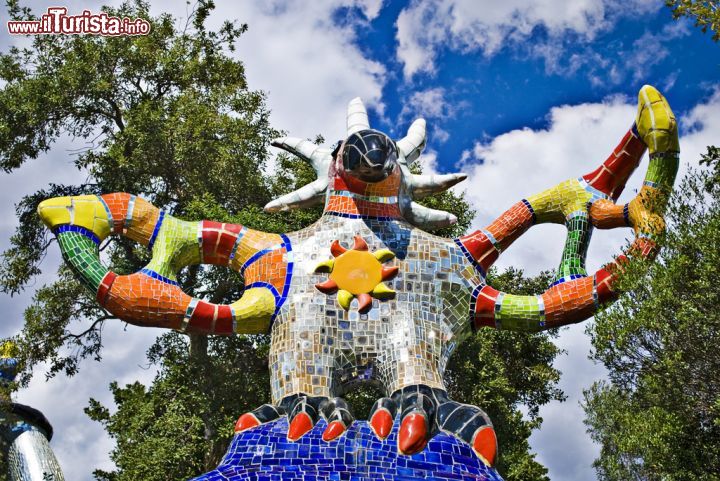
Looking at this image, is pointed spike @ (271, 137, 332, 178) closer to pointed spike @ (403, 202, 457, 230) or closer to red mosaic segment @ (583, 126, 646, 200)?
pointed spike @ (403, 202, 457, 230)

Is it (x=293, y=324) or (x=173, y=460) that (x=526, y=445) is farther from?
(x=293, y=324)

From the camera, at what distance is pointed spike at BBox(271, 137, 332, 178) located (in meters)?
8.43

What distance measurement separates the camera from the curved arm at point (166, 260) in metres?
7.30

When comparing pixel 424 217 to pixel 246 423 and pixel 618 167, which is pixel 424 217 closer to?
pixel 618 167

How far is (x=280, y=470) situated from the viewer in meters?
6.10

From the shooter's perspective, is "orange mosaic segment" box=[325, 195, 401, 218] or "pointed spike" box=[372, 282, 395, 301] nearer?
"pointed spike" box=[372, 282, 395, 301]

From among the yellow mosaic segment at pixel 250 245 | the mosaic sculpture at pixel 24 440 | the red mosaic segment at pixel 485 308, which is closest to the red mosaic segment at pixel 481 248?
the red mosaic segment at pixel 485 308

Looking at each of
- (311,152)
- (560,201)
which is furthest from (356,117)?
(560,201)

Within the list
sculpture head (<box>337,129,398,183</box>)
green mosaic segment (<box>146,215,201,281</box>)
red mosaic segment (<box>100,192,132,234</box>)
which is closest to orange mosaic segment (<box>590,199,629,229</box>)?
sculpture head (<box>337,129,398,183</box>)

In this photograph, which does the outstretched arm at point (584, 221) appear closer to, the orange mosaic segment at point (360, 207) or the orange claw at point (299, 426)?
the orange mosaic segment at point (360, 207)

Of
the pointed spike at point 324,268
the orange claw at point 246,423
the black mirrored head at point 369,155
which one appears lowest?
the orange claw at point 246,423

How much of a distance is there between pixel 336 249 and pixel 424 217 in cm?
114

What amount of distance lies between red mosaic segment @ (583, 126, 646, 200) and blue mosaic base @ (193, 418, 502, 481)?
119 inches

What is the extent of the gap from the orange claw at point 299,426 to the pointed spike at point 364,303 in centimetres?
104
